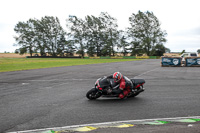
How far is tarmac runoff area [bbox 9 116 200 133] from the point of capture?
5148 mm

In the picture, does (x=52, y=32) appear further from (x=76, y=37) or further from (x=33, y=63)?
(x=33, y=63)

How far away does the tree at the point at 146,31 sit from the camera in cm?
8138

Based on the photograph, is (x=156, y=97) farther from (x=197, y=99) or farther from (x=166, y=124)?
(x=166, y=124)

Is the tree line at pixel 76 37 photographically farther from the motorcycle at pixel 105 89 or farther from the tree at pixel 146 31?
the motorcycle at pixel 105 89

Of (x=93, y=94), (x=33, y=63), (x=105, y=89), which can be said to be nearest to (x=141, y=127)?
(x=105, y=89)

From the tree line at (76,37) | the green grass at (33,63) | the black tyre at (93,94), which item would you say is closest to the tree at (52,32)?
the tree line at (76,37)

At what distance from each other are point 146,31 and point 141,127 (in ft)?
273

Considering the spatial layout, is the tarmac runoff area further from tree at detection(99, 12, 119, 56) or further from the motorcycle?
tree at detection(99, 12, 119, 56)

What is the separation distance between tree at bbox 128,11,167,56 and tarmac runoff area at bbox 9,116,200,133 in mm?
77671

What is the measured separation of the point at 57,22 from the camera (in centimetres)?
9562

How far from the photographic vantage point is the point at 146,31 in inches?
3329

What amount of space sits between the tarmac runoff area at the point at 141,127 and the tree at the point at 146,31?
255 ft

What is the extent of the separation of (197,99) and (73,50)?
87.8 meters

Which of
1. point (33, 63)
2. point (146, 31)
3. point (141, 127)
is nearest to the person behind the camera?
point (141, 127)
